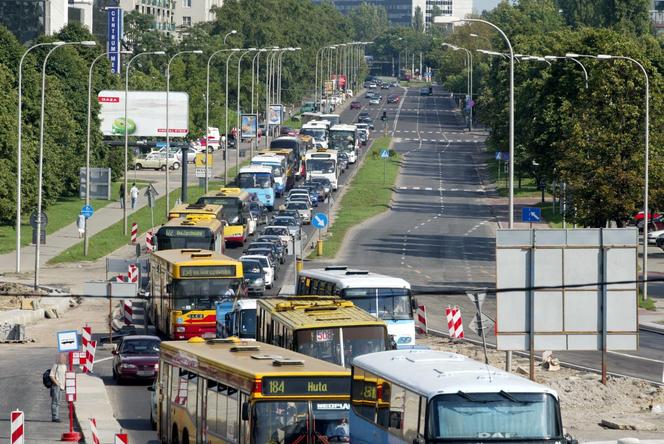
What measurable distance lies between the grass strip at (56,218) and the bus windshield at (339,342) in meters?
46.3

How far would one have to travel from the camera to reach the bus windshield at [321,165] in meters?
101

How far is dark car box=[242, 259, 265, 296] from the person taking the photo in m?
56.6

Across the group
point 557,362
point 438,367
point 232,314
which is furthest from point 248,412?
point 557,362

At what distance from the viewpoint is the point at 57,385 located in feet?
112

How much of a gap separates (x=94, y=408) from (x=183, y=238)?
2029 cm

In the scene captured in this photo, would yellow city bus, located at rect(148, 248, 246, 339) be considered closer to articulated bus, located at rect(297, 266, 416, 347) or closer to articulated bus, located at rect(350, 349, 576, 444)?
articulated bus, located at rect(297, 266, 416, 347)

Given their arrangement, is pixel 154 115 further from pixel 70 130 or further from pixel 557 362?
pixel 557 362

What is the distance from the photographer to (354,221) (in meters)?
87.6

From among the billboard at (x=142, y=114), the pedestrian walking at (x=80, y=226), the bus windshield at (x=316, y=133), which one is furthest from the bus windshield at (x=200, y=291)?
the bus windshield at (x=316, y=133)

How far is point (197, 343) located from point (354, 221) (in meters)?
59.1

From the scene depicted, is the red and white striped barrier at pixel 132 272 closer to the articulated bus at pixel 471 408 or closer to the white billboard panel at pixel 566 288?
the white billboard panel at pixel 566 288

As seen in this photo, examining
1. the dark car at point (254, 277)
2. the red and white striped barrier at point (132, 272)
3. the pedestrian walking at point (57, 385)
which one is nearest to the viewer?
the pedestrian walking at point (57, 385)

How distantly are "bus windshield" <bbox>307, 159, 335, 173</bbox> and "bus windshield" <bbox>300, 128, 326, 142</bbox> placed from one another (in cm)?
2473

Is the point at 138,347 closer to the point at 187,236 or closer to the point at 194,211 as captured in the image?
the point at 187,236
